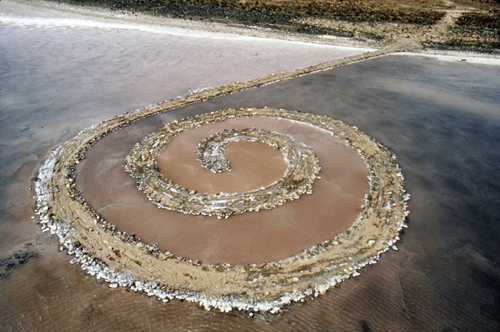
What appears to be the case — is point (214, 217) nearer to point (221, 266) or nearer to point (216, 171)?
point (221, 266)

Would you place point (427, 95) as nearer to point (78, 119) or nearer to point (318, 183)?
point (318, 183)

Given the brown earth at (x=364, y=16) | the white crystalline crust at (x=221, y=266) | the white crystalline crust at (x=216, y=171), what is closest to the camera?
the white crystalline crust at (x=221, y=266)

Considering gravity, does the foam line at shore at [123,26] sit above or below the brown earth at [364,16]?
below


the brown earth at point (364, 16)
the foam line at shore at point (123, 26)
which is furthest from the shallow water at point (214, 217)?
the brown earth at point (364, 16)

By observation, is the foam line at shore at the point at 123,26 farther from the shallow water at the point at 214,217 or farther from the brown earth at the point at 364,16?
the shallow water at the point at 214,217

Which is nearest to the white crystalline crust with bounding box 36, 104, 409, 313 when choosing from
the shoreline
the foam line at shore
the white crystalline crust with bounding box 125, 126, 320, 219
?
the white crystalline crust with bounding box 125, 126, 320, 219

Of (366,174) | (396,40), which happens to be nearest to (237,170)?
(366,174)

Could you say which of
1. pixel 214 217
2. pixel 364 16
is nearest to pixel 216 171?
pixel 214 217
